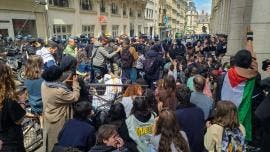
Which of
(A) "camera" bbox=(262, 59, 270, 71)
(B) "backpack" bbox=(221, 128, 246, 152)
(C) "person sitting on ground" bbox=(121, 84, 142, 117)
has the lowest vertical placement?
(B) "backpack" bbox=(221, 128, 246, 152)

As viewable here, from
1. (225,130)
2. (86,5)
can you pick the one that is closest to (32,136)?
(225,130)

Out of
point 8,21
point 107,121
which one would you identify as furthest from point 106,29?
point 107,121

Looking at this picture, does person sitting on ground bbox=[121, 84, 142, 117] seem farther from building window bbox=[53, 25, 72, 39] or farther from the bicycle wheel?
building window bbox=[53, 25, 72, 39]

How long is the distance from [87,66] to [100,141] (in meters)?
6.81

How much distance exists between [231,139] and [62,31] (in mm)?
25881

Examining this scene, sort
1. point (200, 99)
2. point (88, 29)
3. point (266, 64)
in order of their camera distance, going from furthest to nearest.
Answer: point (88, 29)
point (200, 99)
point (266, 64)

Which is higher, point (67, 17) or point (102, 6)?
point (102, 6)

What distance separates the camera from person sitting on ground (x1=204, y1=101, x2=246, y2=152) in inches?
145

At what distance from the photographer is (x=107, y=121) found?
478cm

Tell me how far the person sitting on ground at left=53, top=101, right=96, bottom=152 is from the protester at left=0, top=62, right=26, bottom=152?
53 centimetres

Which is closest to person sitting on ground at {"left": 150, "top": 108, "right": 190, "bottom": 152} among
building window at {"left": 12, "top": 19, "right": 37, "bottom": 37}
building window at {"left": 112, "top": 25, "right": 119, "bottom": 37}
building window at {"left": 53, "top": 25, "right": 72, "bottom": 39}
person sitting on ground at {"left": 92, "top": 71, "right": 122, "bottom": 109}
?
person sitting on ground at {"left": 92, "top": 71, "right": 122, "bottom": 109}

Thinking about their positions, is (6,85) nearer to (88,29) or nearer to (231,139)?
(231,139)

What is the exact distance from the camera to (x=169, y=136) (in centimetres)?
352

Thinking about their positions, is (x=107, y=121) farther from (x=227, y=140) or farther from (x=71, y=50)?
(x=71, y=50)
